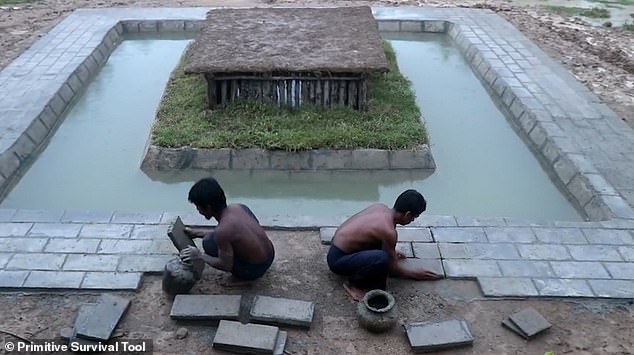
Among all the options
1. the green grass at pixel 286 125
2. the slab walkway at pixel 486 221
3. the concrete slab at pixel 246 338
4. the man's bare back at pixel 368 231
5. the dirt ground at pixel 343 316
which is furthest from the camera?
the green grass at pixel 286 125

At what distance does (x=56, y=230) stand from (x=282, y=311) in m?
2.33

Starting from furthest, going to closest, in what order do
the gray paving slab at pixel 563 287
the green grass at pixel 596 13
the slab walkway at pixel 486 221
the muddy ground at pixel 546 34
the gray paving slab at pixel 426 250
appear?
the green grass at pixel 596 13, the muddy ground at pixel 546 34, the gray paving slab at pixel 426 250, the slab walkway at pixel 486 221, the gray paving slab at pixel 563 287

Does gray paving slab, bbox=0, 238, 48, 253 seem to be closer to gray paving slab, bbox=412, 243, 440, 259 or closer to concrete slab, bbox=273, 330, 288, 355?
concrete slab, bbox=273, 330, 288, 355

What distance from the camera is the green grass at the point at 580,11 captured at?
13.1 meters

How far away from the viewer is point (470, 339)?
4.19m

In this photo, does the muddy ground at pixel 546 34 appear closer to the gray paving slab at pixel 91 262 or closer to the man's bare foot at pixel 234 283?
the man's bare foot at pixel 234 283

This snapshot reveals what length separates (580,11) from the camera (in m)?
13.5

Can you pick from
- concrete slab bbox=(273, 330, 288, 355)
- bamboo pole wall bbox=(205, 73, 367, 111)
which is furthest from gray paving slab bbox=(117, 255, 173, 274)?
bamboo pole wall bbox=(205, 73, 367, 111)

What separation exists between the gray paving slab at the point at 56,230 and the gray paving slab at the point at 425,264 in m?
2.80

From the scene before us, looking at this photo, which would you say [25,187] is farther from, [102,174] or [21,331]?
[21,331]

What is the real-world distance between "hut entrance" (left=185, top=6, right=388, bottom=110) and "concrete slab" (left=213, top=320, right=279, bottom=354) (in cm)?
417

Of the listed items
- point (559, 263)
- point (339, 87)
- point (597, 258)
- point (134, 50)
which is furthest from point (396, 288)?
point (134, 50)

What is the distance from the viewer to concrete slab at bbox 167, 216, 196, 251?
4465 mm

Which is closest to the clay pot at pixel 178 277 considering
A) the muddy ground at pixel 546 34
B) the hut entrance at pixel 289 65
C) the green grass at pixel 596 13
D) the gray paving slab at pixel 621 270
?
the gray paving slab at pixel 621 270
